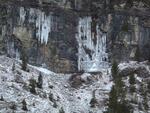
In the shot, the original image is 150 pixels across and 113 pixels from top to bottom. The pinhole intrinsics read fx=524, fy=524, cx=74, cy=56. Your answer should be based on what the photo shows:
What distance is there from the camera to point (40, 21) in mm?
87250

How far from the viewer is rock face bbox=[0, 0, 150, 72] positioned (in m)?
85.0

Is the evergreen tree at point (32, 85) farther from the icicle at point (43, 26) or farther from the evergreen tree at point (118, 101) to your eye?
the icicle at point (43, 26)

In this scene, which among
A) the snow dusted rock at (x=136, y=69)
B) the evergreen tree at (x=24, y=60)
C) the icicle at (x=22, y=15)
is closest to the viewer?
the evergreen tree at (x=24, y=60)

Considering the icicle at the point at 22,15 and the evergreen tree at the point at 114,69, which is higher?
the icicle at the point at 22,15

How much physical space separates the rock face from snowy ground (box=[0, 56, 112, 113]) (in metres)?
3.75

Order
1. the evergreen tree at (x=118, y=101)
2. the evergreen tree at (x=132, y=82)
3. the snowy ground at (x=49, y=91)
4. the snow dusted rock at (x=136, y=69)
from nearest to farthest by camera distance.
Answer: the evergreen tree at (x=118, y=101) < the snowy ground at (x=49, y=91) < the evergreen tree at (x=132, y=82) < the snow dusted rock at (x=136, y=69)

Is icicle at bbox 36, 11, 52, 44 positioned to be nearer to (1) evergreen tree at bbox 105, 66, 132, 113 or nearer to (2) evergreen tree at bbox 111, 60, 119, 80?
(2) evergreen tree at bbox 111, 60, 119, 80

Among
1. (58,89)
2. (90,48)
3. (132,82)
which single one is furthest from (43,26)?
(132,82)

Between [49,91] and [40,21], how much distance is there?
19.4m

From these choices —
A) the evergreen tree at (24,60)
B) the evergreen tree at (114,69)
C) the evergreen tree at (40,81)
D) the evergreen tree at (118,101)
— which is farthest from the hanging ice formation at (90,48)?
the evergreen tree at (40,81)

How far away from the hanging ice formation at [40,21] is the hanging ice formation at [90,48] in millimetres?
5350

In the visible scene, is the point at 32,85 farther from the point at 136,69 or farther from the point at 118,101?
the point at 136,69

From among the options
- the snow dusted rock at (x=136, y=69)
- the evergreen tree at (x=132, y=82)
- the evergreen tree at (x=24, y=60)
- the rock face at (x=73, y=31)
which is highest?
the rock face at (x=73, y=31)

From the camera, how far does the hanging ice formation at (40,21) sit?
86219 mm
